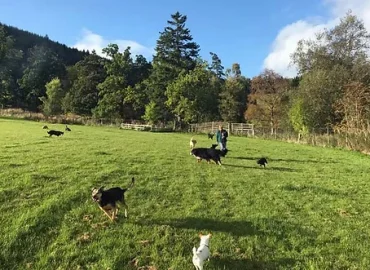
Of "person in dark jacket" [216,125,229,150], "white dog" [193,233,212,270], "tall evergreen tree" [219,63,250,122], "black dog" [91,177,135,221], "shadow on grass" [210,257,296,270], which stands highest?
"tall evergreen tree" [219,63,250,122]

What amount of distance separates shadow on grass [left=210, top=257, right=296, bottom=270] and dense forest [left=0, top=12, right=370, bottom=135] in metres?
25.9

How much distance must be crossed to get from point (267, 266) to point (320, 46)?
5180 centimetres

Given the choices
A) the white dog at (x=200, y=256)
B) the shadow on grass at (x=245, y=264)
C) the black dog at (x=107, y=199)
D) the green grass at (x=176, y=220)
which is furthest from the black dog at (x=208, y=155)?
the white dog at (x=200, y=256)

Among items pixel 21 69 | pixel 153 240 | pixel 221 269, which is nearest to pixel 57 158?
pixel 153 240

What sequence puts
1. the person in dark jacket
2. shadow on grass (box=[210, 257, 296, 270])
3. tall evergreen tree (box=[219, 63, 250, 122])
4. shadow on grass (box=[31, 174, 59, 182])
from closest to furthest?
shadow on grass (box=[210, 257, 296, 270]) < shadow on grass (box=[31, 174, 59, 182]) < the person in dark jacket < tall evergreen tree (box=[219, 63, 250, 122])

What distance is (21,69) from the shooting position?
123 m

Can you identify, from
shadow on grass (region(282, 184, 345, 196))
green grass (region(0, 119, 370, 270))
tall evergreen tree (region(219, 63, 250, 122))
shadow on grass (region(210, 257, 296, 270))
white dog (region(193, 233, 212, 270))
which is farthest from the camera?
tall evergreen tree (region(219, 63, 250, 122))

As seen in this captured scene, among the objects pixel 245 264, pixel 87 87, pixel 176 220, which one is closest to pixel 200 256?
pixel 245 264

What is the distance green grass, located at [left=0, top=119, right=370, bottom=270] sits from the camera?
616 centimetres

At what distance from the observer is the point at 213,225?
7.63 m

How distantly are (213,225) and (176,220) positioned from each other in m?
0.85

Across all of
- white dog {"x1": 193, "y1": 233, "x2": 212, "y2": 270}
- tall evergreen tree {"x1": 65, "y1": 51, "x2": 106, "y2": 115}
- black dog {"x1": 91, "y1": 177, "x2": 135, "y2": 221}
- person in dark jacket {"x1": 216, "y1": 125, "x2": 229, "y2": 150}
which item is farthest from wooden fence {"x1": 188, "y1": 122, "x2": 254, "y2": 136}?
white dog {"x1": 193, "y1": 233, "x2": 212, "y2": 270}

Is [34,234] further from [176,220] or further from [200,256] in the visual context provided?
[200,256]

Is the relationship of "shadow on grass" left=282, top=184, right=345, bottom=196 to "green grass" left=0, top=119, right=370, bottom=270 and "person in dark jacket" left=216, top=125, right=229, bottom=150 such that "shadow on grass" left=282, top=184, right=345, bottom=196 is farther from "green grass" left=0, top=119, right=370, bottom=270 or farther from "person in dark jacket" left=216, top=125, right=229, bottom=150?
"person in dark jacket" left=216, top=125, right=229, bottom=150
